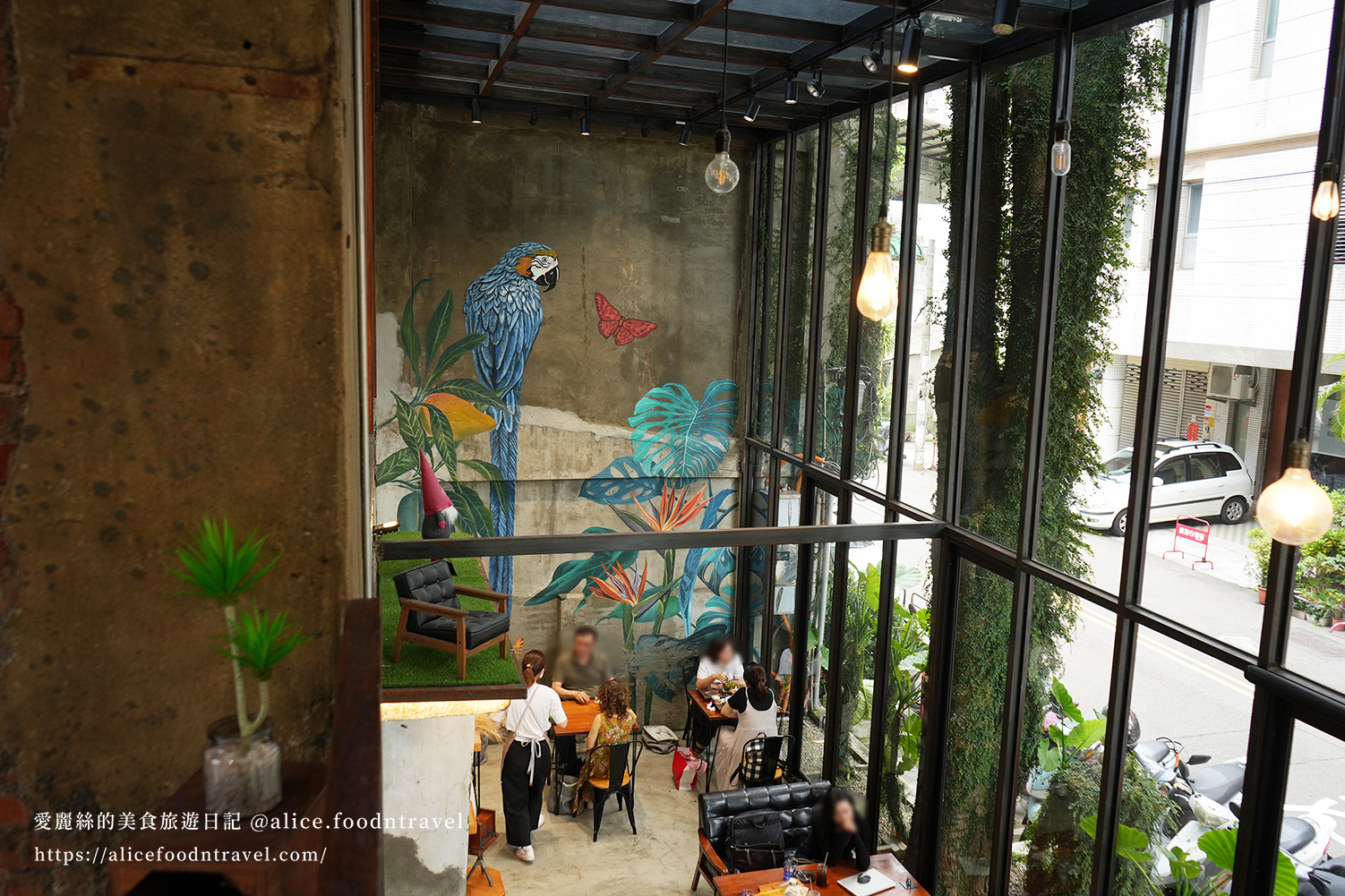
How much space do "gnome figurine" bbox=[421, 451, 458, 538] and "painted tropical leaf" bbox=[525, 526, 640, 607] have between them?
3.71 m

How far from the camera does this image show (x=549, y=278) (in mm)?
8180

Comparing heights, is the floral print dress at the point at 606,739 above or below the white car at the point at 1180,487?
below

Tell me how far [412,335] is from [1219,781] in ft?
21.6

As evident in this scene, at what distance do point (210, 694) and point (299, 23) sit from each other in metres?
1.43

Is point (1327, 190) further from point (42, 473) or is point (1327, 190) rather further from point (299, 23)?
point (42, 473)

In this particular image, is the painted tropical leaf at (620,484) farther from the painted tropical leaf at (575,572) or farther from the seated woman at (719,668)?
the seated woman at (719,668)

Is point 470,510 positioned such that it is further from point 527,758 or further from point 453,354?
point 527,758

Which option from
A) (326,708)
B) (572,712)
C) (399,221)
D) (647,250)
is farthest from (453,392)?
(326,708)

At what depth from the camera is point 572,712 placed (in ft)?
25.0

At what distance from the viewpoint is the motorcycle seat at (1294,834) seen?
3193 mm

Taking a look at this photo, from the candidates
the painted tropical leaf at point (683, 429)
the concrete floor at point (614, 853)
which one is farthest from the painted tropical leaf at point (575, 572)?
the concrete floor at point (614, 853)

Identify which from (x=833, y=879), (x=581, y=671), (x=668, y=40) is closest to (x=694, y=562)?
(x=581, y=671)

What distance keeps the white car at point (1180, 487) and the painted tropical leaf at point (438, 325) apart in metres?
5.51

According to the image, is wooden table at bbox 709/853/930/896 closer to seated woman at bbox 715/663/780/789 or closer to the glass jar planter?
seated woman at bbox 715/663/780/789
